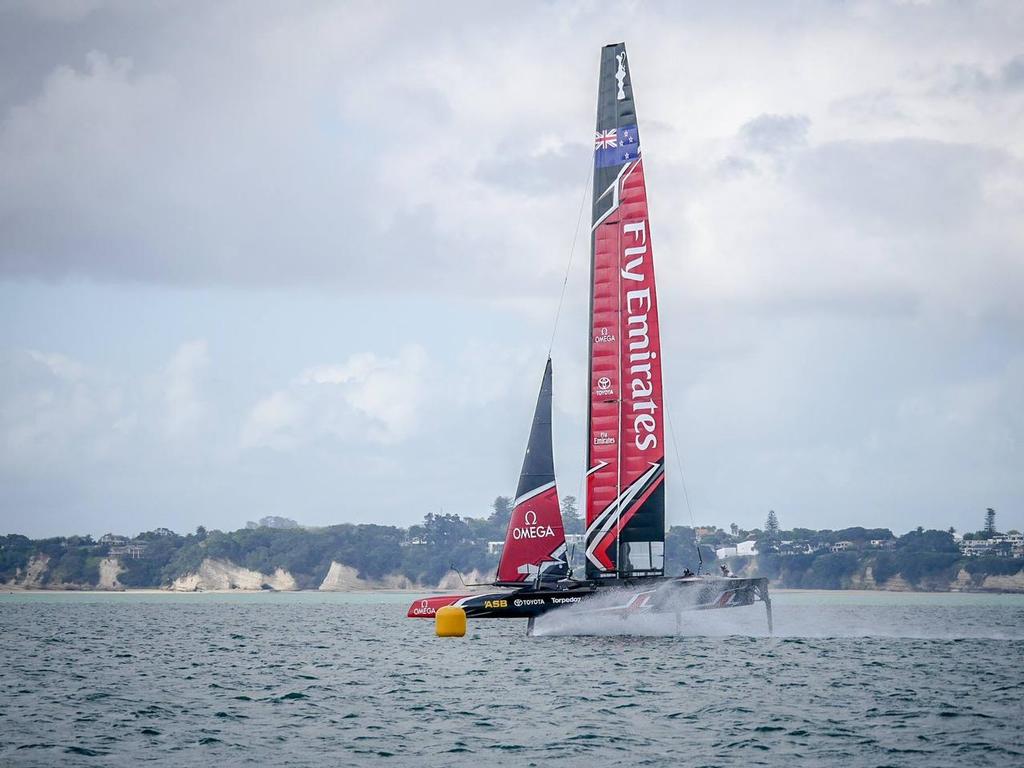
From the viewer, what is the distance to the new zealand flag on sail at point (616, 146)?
40.8 m

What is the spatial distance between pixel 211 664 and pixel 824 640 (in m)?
20.2

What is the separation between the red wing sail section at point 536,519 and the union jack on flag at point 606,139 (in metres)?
12.8

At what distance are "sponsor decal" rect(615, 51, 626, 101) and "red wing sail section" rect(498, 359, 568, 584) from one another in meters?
14.0

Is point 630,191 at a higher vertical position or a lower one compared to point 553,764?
higher

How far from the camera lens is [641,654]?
36.1m

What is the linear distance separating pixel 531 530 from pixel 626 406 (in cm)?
→ 1120

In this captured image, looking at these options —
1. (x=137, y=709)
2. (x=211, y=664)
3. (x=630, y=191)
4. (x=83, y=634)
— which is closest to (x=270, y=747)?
(x=137, y=709)

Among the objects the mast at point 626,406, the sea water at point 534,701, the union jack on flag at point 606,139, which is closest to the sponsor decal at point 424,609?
the sea water at point 534,701

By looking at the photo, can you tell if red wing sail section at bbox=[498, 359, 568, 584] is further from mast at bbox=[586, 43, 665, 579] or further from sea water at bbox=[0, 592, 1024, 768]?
mast at bbox=[586, 43, 665, 579]

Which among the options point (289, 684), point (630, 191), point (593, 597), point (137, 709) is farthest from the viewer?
point (630, 191)

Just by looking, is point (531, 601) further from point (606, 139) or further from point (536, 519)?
point (606, 139)

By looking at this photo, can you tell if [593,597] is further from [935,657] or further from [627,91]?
[627,91]

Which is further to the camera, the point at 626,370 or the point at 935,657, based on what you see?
the point at 626,370

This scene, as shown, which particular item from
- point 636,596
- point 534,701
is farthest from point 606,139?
point 534,701
